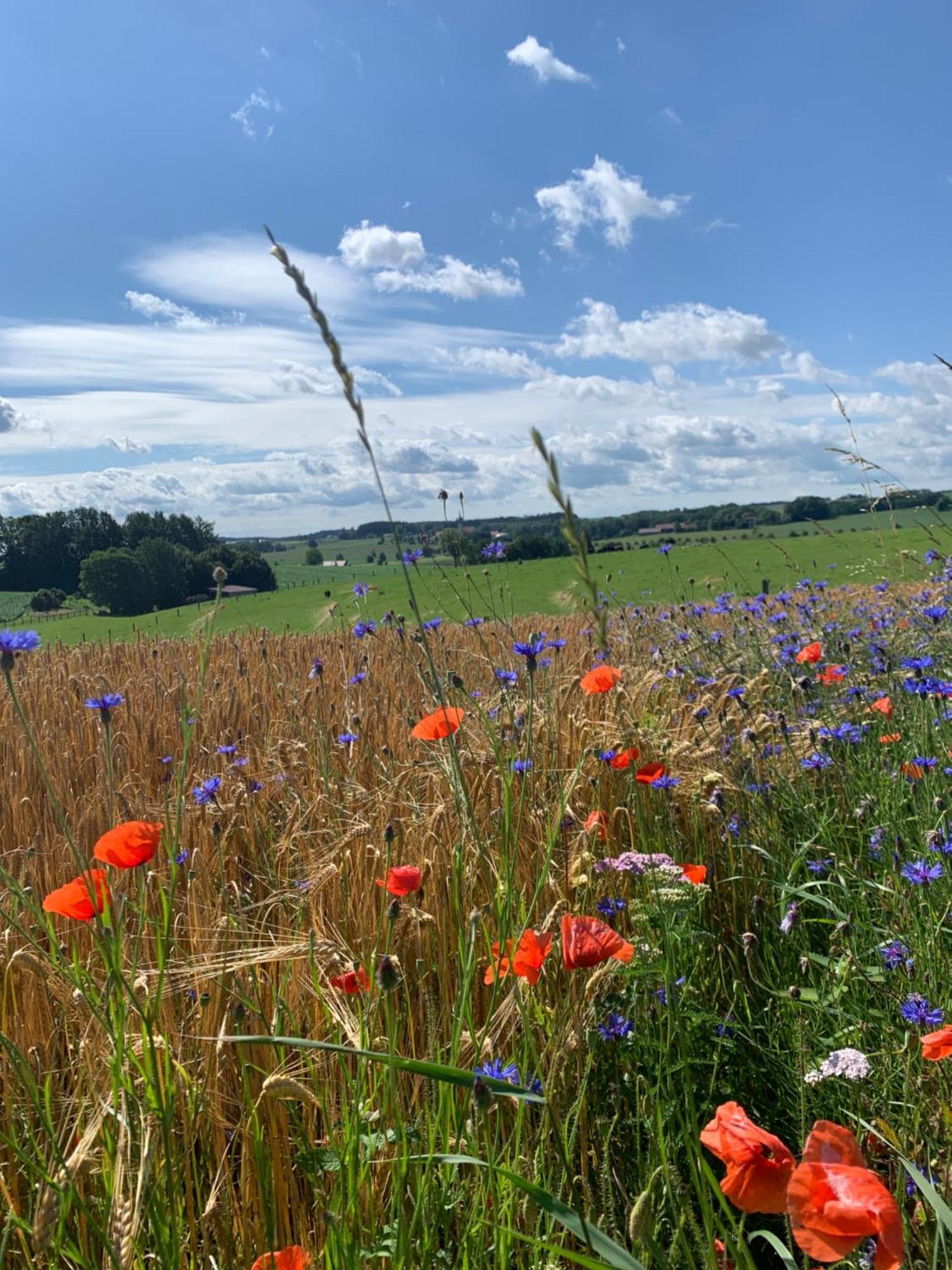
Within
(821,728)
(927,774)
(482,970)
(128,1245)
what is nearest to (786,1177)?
(128,1245)

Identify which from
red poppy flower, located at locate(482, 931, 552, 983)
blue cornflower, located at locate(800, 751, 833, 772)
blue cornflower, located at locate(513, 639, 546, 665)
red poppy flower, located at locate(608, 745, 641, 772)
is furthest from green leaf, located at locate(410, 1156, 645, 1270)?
blue cornflower, located at locate(800, 751, 833, 772)

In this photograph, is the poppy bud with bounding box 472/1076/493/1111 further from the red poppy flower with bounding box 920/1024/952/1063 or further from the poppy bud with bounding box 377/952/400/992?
the red poppy flower with bounding box 920/1024/952/1063

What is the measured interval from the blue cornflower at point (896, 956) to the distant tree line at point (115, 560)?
100 ft

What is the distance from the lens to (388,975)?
1079 mm

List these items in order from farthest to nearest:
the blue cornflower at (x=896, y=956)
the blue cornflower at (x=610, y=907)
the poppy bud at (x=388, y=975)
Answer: the blue cornflower at (x=610, y=907) → the blue cornflower at (x=896, y=956) → the poppy bud at (x=388, y=975)

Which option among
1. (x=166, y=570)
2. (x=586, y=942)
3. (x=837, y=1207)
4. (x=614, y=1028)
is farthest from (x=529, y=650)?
(x=166, y=570)

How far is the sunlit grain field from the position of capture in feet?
3.93

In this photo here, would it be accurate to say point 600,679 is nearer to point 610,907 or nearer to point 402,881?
point 610,907

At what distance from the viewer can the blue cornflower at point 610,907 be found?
6.88 feet

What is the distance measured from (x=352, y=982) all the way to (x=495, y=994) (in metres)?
0.40

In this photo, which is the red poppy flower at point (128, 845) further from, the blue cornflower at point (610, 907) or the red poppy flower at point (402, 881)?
the blue cornflower at point (610, 907)

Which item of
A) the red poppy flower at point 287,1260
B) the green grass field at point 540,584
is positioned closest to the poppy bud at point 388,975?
the red poppy flower at point 287,1260

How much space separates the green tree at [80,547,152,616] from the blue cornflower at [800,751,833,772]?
122 ft

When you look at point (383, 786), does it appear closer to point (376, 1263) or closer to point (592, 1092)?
point (592, 1092)
